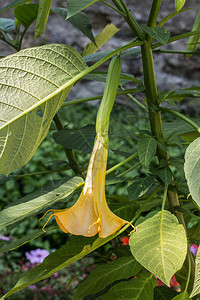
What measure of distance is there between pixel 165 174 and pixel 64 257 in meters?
0.22

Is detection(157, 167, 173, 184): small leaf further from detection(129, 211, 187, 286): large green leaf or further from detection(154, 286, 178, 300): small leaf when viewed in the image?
detection(154, 286, 178, 300): small leaf

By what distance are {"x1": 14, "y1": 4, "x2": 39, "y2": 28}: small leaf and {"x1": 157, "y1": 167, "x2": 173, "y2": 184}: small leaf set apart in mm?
414

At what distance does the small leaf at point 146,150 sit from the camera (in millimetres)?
574

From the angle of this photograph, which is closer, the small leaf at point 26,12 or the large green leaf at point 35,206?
the large green leaf at point 35,206

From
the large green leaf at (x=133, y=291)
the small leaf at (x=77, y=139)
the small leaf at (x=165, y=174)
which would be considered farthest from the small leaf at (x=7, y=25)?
the large green leaf at (x=133, y=291)

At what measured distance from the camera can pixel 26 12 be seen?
29.6 inches

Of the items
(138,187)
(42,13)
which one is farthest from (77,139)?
(42,13)

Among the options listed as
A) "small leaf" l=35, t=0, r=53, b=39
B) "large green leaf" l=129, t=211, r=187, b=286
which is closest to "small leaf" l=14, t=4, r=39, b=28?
"small leaf" l=35, t=0, r=53, b=39

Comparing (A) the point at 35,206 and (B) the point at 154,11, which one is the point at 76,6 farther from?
(A) the point at 35,206

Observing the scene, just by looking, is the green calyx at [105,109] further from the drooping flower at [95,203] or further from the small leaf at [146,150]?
the small leaf at [146,150]

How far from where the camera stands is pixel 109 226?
0.45 m

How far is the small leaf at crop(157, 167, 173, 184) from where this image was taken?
62 centimetres

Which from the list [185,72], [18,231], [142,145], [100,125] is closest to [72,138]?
[142,145]

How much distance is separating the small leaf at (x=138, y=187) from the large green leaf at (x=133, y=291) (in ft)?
0.49
